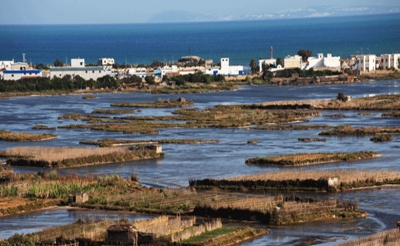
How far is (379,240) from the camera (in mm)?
18281

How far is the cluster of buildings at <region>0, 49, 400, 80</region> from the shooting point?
242 feet

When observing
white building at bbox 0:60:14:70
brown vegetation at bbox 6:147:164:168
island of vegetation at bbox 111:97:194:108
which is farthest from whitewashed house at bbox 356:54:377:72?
brown vegetation at bbox 6:147:164:168

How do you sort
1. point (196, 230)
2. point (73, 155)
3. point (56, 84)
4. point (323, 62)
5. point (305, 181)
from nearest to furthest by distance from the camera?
1. point (196, 230)
2. point (305, 181)
3. point (73, 155)
4. point (56, 84)
5. point (323, 62)

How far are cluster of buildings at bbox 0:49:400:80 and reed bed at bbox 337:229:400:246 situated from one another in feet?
184

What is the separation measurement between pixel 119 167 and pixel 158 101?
2679cm

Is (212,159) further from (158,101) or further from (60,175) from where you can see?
(158,101)

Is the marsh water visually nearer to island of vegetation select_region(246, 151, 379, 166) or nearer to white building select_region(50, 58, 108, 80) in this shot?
island of vegetation select_region(246, 151, 379, 166)

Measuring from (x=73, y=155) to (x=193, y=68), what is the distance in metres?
49.6

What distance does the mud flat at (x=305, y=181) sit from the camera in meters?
25.8

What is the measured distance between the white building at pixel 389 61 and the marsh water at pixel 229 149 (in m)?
22.4

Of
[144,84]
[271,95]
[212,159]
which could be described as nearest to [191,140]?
[212,159]

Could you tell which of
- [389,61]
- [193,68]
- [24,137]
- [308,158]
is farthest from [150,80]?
[308,158]

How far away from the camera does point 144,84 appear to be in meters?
72.3

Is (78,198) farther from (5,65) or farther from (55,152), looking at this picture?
(5,65)
